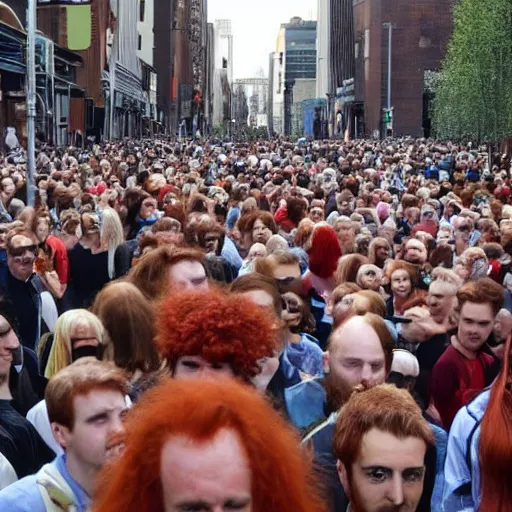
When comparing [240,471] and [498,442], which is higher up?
[240,471]

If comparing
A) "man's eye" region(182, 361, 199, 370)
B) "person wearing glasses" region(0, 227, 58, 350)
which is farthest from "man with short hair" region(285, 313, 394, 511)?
"person wearing glasses" region(0, 227, 58, 350)

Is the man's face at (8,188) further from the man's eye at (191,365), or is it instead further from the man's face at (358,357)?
the man's eye at (191,365)

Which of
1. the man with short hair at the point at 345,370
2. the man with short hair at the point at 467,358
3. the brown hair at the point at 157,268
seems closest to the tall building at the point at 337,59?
the brown hair at the point at 157,268

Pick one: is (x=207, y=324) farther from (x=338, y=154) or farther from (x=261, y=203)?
(x=338, y=154)

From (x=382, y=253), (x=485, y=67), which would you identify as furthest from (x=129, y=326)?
(x=485, y=67)

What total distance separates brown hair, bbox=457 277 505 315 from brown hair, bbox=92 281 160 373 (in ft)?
5.09

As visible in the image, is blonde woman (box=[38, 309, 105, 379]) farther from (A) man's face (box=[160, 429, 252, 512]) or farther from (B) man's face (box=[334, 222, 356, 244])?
(B) man's face (box=[334, 222, 356, 244])

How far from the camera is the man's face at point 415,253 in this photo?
35.6 ft

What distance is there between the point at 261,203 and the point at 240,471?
15.9m

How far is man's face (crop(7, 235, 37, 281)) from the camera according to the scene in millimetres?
9297

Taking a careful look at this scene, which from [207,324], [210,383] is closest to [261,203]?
[207,324]

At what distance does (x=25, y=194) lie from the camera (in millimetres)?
20766

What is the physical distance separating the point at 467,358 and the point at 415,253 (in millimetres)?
4058

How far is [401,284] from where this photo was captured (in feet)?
29.9
